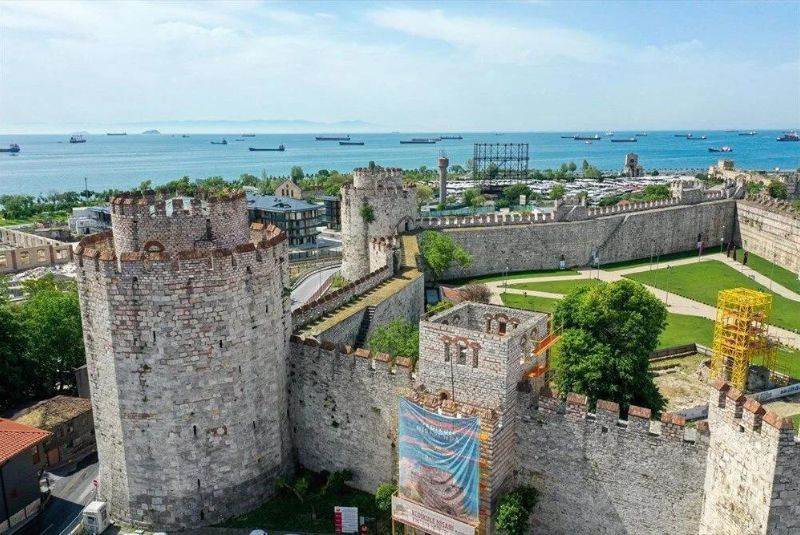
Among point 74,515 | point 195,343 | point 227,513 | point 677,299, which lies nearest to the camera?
point 195,343

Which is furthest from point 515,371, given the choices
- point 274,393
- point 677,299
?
point 677,299

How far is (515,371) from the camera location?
17953 mm

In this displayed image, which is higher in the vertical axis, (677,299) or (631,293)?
(631,293)

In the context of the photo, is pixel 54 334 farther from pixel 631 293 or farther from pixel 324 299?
pixel 631 293

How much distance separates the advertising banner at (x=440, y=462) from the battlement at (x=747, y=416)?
6.07 metres

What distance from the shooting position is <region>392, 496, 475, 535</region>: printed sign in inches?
712

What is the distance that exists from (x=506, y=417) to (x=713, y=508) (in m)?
5.55

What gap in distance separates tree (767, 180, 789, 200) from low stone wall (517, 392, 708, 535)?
9178 cm

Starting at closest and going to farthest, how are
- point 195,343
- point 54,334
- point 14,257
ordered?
point 195,343, point 54,334, point 14,257

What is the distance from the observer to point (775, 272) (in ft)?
172

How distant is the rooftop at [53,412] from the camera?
86.1 feet

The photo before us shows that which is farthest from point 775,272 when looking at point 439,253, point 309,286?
point 309,286

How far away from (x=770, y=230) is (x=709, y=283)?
1260cm

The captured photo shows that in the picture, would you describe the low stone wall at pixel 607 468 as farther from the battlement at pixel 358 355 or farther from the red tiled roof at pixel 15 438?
the red tiled roof at pixel 15 438
